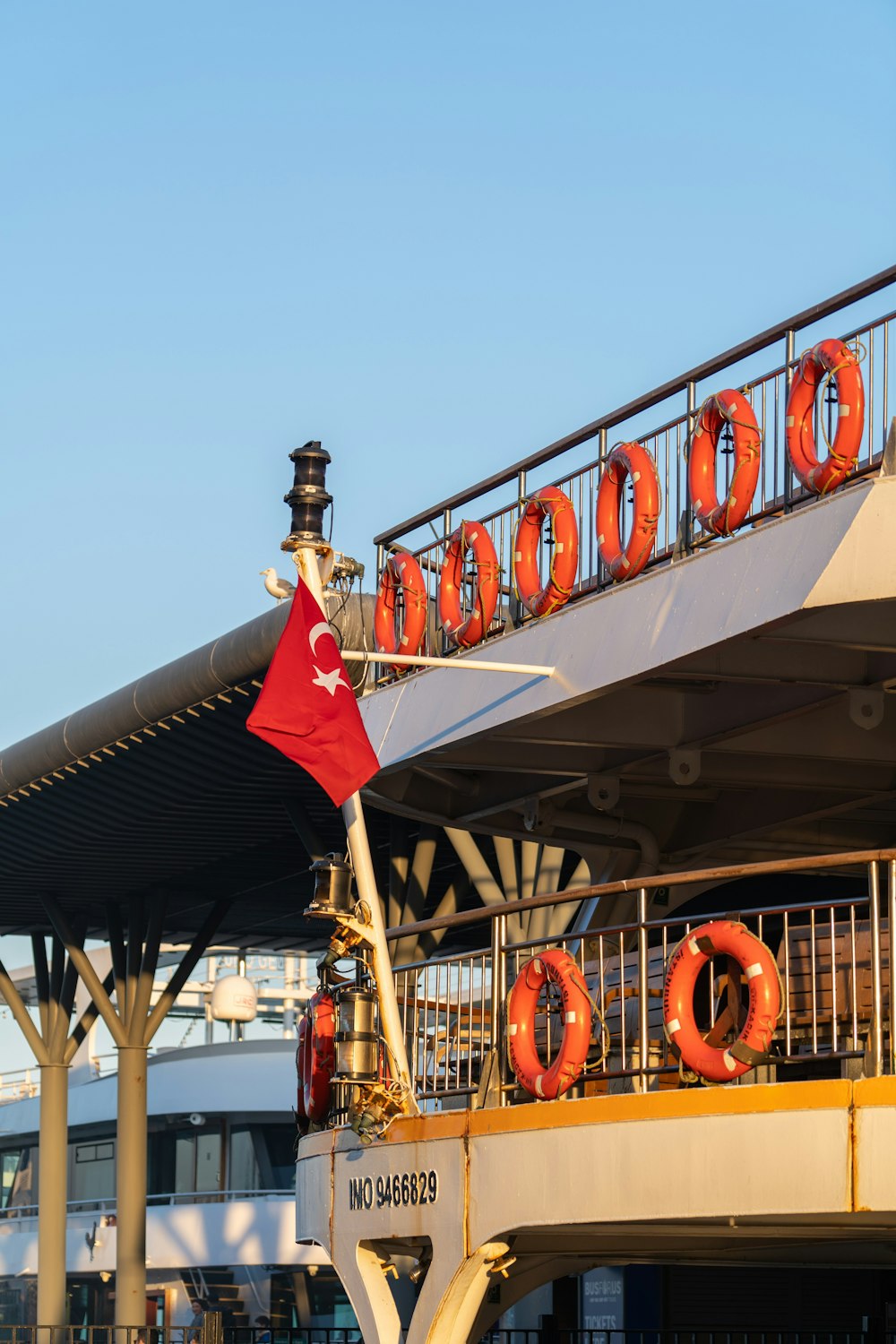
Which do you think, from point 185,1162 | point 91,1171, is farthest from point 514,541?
point 91,1171

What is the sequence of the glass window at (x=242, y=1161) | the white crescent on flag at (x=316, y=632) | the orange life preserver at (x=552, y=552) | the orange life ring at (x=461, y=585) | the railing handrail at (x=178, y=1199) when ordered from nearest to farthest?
the white crescent on flag at (x=316, y=632)
the orange life preserver at (x=552, y=552)
the orange life ring at (x=461, y=585)
the railing handrail at (x=178, y=1199)
the glass window at (x=242, y=1161)

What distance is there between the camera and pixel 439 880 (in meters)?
31.3

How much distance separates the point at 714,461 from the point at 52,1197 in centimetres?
2455

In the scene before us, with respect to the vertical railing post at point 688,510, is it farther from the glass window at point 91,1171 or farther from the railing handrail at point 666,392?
the glass window at point 91,1171

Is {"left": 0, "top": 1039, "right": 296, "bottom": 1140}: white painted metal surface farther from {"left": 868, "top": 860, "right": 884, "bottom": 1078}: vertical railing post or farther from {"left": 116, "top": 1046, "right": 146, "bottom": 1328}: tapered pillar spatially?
{"left": 868, "top": 860, "right": 884, "bottom": 1078}: vertical railing post

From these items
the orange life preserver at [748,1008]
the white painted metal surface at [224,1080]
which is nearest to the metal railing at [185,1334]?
the white painted metal surface at [224,1080]

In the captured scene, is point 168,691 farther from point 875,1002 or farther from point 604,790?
point 875,1002

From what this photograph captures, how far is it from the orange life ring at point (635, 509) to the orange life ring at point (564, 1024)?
3.91 metres

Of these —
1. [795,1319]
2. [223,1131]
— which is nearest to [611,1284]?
[795,1319]

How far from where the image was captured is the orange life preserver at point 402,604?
57.1 feet

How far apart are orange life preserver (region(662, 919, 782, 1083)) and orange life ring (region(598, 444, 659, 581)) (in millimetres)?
4372

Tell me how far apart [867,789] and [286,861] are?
1392cm

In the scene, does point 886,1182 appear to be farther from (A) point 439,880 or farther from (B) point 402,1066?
(A) point 439,880

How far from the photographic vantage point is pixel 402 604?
1803cm
